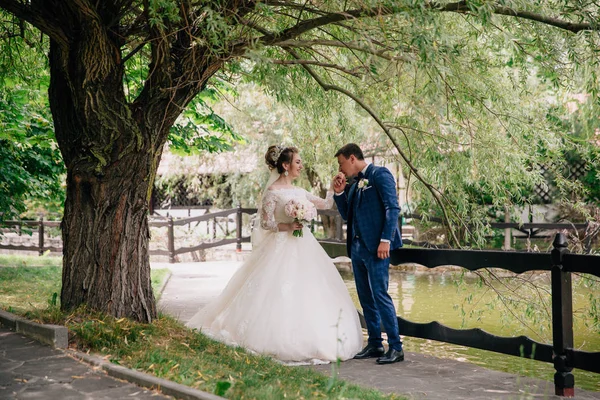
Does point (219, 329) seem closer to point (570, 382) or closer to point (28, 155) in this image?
point (570, 382)

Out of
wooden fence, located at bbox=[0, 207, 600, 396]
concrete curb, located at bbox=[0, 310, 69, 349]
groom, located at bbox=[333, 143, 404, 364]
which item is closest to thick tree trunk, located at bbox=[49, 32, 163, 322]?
concrete curb, located at bbox=[0, 310, 69, 349]

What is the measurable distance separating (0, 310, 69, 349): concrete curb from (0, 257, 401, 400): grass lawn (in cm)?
10

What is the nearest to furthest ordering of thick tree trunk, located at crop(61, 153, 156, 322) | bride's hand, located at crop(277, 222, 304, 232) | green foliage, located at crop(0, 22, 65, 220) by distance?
thick tree trunk, located at crop(61, 153, 156, 322) < bride's hand, located at crop(277, 222, 304, 232) < green foliage, located at crop(0, 22, 65, 220)

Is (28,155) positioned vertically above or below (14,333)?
above

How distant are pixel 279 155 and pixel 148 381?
3076mm

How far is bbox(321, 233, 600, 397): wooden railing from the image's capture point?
5.09 meters

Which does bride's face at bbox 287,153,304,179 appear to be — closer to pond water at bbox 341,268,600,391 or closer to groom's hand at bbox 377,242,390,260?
groom's hand at bbox 377,242,390,260

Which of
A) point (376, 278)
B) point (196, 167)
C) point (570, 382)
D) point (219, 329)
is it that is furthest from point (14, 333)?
point (196, 167)

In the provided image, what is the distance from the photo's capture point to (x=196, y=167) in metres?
23.0

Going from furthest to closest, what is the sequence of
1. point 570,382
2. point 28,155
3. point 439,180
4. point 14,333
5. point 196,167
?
point 196,167, point 28,155, point 439,180, point 14,333, point 570,382

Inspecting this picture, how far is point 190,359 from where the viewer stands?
5734 mm

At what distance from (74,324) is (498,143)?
186 inches

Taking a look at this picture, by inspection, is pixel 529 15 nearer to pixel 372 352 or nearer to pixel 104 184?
pixel 372 352

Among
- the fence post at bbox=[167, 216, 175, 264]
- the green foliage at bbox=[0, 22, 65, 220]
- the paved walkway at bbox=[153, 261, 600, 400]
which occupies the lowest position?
the paved walkway at bbox=[153, 261, 600, 400]
